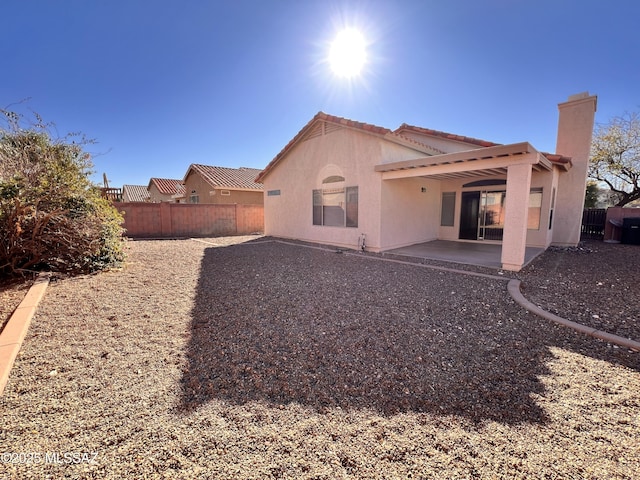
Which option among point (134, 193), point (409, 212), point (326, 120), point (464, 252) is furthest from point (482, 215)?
point (134, 193)

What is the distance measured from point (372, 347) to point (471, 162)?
643 cm

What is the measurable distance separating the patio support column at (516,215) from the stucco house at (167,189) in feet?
92.4

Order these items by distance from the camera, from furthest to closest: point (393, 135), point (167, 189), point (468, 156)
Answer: point (167, 189) → point (393, 135) → point (468, 156)

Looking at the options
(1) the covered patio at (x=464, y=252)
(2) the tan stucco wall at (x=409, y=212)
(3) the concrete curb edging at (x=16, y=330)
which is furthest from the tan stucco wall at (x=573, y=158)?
(3) the concrete curb edging at (x=16, y=330)

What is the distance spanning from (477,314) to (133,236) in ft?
56.5

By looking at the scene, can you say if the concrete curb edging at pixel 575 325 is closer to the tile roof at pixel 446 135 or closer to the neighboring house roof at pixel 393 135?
the neighboring house roof at pixel 393 135

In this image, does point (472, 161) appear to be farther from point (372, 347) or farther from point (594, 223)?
point (594, 223)

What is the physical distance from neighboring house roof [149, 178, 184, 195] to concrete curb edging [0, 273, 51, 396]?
26739 mm

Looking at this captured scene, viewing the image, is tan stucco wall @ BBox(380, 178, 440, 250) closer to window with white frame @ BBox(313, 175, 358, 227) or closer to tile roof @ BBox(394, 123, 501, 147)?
window with white frame @ BBox(313, 175, 358, 227)

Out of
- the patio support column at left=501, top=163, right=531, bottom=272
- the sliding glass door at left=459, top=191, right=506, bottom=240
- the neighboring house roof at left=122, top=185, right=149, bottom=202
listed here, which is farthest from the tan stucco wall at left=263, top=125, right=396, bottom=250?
the neighboring house roof at left=122, top=185, right=149, bottom=202

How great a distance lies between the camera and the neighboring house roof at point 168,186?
99.1 ft

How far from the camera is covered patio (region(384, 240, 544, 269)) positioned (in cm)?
833

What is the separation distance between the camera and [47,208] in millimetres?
6219

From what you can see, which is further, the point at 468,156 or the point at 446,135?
the point at 446,135
